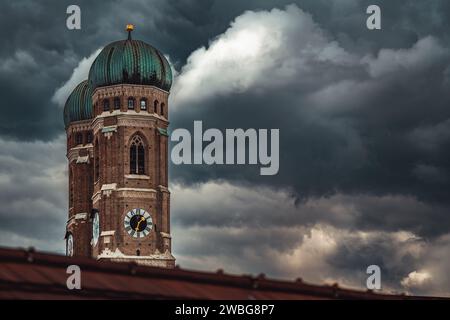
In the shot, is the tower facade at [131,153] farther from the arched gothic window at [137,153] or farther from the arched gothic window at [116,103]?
the arched gothic window at [116,103]

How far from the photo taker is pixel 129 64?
15662 centimetres

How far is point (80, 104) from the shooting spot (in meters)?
170

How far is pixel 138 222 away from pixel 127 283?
97.3 m

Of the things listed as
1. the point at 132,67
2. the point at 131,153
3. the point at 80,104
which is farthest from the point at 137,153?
the point at 80,104

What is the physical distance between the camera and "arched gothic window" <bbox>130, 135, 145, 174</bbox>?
156250 millimetres

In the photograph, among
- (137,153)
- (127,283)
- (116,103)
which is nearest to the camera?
(127,283)

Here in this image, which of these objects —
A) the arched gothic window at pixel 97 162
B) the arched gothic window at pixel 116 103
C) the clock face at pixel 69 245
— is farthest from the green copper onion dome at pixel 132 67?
the clock face at pixel 69 245

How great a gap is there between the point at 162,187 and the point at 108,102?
35.5 feet

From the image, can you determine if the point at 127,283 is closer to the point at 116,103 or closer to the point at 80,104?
the point at 116,103

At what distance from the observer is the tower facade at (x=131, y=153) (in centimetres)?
15400
